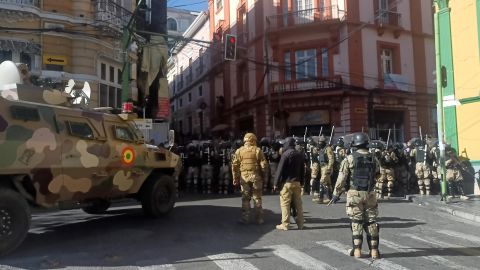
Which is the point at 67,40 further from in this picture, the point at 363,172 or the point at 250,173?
the point at 363,172

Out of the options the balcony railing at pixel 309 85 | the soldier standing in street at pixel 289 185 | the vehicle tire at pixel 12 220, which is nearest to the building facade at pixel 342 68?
the balcony railing at pixel 309 85

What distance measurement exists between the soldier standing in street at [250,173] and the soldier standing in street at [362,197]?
8.23 feet

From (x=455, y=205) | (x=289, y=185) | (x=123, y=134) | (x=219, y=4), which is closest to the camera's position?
(x=289, y=185)

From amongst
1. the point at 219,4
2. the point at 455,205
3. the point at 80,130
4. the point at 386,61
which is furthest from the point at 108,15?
the point at 219,4

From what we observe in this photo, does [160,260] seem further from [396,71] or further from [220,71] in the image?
[220,71]

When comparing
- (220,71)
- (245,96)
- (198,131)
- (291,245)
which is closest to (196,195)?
(291,245)

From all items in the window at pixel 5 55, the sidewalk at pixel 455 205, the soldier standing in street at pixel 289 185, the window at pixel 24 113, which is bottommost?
the sidewalk at pixel 455 205

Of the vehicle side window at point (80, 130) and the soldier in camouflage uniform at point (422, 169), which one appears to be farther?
the soldier in camouflage uniform at point (422, 169)

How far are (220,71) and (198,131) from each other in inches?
284

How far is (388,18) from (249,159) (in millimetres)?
21240

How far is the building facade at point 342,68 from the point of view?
25516mm

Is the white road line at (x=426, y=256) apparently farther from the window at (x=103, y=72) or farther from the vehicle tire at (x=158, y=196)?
the window at (x=103, y=72)

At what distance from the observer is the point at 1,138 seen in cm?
695

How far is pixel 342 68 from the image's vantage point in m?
25.6
